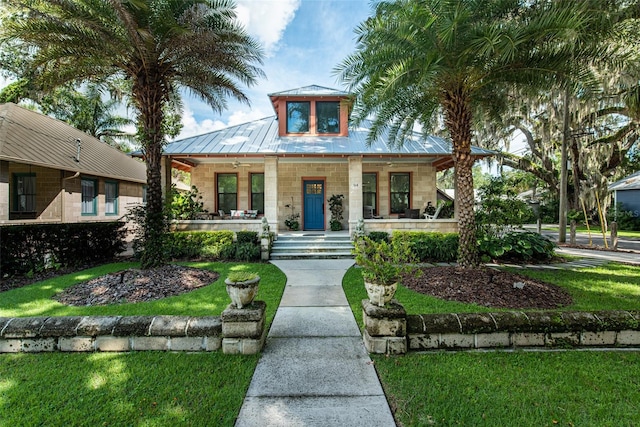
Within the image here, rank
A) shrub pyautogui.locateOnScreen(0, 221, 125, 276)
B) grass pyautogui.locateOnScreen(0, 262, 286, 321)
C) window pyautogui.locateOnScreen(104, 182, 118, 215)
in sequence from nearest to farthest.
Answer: grass pyautogui.locateOnScreen(0, 262, 286, 321), shrub pyautogui.locateOnScreen(0, 221, 125, 276), window pyautogui.locateOnScreen(104, 182, 118, 215)

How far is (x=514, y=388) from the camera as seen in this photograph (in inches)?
102

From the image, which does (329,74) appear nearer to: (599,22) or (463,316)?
(599,22)

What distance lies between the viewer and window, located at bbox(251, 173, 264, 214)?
12695 mm

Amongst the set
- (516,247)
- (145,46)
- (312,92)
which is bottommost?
(516,247)

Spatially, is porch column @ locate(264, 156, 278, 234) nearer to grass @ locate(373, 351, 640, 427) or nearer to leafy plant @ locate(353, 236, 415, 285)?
leafy plant @ locate(353, 236, 415, 285)

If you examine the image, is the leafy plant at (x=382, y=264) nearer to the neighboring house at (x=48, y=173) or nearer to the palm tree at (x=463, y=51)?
the palm tree at (x=463, y=51)

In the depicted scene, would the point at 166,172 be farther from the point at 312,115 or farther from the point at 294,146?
the point at 312,115

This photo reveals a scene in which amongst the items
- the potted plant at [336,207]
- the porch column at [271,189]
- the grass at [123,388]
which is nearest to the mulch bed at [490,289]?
the grass at [123,388]

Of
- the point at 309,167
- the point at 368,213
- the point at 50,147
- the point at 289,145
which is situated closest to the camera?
the point at 289,145

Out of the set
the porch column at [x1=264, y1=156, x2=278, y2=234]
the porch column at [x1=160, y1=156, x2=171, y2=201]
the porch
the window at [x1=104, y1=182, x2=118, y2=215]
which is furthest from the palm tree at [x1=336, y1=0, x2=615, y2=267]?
the window at [x1=104, y1=182, x2=118, y2=215]

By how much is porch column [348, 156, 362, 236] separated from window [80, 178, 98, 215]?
12166 mm

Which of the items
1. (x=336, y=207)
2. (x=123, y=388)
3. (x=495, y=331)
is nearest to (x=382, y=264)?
(x=495, y=331)

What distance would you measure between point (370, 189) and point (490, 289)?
796 centimetres

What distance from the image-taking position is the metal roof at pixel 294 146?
32.1 feet
